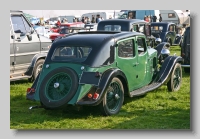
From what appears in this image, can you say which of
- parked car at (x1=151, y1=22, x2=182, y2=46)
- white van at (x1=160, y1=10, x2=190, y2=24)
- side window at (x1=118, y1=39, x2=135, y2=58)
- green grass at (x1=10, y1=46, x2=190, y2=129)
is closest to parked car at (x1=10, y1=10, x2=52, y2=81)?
green grass at (x1=10, y1=46, x2=190, y2=129)

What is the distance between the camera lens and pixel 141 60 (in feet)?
25.4

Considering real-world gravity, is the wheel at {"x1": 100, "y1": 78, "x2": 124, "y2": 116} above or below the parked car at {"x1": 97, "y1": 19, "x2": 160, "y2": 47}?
below

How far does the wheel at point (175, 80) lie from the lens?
8562 millimetres

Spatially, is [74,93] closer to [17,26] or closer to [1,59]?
[1,59]

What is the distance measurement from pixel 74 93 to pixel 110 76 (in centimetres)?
64

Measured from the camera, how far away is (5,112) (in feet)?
20.2

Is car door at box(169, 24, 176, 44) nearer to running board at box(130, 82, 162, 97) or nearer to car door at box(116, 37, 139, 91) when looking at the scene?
running board at box(130, 82, 162, 97)

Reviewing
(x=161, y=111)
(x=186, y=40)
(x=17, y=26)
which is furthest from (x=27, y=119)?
(x=186, y=40)

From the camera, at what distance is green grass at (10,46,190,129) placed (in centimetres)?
636

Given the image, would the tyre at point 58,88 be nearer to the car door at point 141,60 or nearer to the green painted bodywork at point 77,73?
the green painted bodywork at point 77,73

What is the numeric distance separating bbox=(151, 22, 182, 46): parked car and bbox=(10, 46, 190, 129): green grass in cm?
979

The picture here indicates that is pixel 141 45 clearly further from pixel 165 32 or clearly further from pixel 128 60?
pixel 165 32

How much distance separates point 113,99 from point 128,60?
86 centimetres

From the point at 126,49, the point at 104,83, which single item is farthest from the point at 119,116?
the point at 126,49
